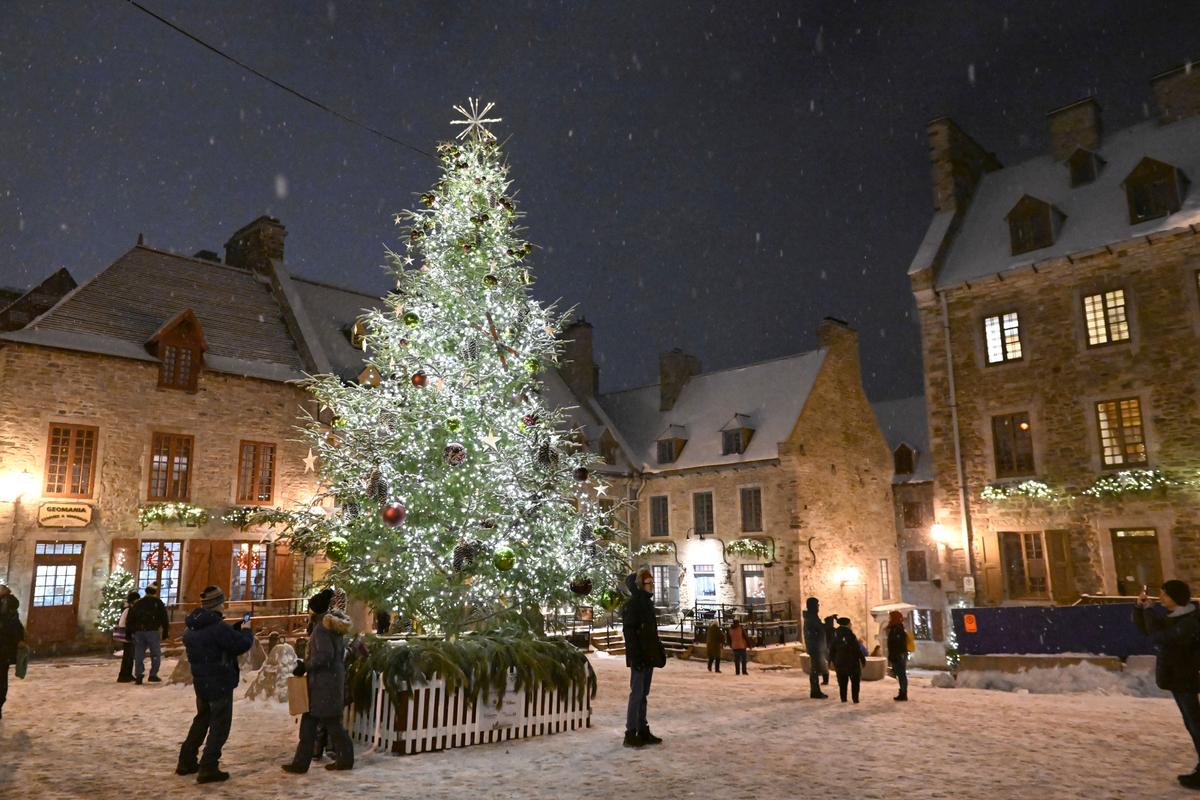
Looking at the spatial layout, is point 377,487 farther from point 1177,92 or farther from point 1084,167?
point 1177,92

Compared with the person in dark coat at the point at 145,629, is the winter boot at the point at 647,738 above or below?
below

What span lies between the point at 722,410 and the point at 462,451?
22978mm

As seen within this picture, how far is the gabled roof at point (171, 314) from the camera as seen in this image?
19.1 metres

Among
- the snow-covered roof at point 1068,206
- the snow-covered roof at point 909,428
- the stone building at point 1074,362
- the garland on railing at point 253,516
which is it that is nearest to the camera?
the stone building at point 1074,362

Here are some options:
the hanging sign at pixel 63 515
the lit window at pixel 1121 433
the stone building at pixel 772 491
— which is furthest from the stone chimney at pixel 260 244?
the lit window at pixel 1121 433

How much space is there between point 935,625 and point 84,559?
96.7 feet

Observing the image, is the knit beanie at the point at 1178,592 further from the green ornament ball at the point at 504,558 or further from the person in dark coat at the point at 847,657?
the green ornament ball at the point at 504,558

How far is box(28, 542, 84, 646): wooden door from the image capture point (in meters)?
17.5

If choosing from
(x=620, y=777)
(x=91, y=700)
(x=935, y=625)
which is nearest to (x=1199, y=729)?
(x=620, y=777)

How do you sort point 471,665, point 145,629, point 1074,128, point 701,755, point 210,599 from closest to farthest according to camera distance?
1. point 210,599
2. point 701,755
3. point 471,665
4. point 145,629
5. point 1074,128

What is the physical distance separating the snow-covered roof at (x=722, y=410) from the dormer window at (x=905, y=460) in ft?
25.7

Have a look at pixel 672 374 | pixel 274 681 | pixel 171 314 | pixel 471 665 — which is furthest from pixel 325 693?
pixel 672 374

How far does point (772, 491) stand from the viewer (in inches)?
1093

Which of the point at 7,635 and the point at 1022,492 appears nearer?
the point at 7,635
